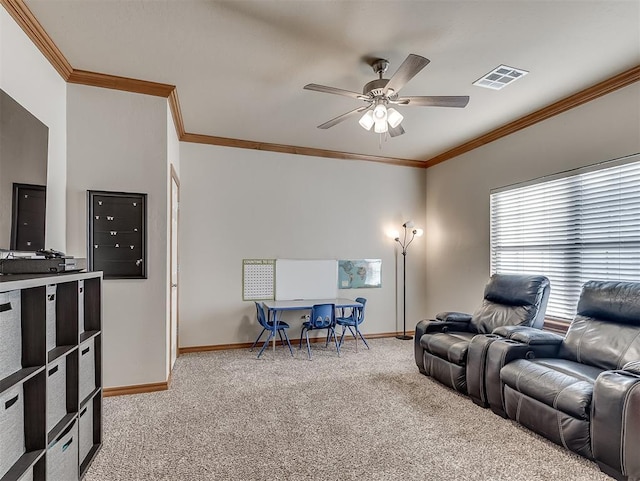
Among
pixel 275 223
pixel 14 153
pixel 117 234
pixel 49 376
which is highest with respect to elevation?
pixel 14 153

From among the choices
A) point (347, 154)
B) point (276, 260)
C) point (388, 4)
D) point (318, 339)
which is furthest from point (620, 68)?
point (318, 339)

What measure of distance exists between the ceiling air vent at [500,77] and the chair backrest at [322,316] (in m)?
2.84

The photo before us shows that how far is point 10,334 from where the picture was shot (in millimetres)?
1497

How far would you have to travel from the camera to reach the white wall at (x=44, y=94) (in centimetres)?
222

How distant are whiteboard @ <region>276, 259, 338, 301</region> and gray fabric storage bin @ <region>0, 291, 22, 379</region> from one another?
362 centimetres

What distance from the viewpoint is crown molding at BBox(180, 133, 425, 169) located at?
4758 millimetres

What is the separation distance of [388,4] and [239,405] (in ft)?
10.3

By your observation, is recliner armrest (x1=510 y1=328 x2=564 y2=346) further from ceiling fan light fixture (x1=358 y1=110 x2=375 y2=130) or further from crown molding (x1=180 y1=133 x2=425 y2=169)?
crown molding (x1=180 y1=133 x2=425 y2=169)

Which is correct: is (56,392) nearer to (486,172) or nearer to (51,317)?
(51,317)

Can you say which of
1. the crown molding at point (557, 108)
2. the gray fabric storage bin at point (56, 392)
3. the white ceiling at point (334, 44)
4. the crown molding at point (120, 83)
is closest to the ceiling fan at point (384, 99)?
the white ceiling at point (334, 44)

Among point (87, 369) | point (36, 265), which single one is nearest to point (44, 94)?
point (36, 265)

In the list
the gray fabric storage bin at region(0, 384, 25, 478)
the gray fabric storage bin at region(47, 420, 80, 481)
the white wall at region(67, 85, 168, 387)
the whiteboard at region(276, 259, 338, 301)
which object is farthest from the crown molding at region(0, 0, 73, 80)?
the whiteboard at region(276, 259, 338, 301)

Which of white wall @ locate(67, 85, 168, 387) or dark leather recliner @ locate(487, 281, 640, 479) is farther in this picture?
white wall @ locate(67, 85, 168, 387)

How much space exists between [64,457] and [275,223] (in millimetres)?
3606
